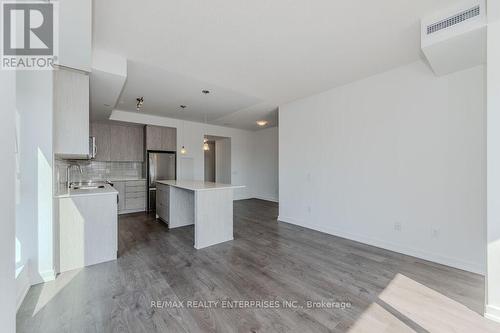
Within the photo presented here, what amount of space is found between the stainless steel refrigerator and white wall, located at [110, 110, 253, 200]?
0.37 meters

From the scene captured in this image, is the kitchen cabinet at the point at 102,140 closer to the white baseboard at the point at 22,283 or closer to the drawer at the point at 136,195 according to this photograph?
the drawer at the point at 136,195

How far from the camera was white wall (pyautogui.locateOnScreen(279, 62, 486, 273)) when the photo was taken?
264 cm

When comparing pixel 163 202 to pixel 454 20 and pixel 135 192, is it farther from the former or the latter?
pixel 454 20

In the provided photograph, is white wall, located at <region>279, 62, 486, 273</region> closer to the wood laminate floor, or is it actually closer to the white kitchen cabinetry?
the wood laminate floor

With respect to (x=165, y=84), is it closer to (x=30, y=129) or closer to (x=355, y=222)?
(x=30, y=129)

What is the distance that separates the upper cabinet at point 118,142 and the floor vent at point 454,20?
6.32 meters

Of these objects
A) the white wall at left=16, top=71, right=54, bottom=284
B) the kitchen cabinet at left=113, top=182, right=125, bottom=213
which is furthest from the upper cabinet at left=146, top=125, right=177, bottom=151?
the white wall at left=16, top=71, right=54, bottom=284

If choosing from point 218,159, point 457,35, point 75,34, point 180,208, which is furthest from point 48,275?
point 218,159

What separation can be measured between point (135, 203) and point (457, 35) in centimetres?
677

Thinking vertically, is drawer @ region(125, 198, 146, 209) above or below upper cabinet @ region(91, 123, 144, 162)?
below

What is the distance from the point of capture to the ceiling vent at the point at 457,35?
2002mm

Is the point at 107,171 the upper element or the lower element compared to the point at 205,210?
upper

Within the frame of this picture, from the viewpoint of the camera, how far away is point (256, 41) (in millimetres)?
2533

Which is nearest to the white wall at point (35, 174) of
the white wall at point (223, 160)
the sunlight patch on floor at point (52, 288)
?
the sunlight patch on floor at point (52, 288)
